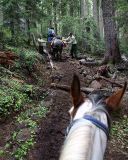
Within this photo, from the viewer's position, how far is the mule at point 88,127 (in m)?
2.15

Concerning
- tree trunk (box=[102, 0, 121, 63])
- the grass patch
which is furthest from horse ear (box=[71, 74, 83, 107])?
tree trunk (box=[102, 0, 121, 63])

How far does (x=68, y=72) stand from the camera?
15.7m

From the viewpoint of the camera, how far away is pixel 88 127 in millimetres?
2383

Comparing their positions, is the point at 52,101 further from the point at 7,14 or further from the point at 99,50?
the point at 99,50

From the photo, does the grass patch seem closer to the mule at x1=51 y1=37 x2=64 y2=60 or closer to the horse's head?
the horse's head

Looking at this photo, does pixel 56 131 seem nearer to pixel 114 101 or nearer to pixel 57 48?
pixel 114 101

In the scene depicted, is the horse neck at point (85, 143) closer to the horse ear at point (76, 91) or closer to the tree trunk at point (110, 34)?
the horse ear at point (76, 91)

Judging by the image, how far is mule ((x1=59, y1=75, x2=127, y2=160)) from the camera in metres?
2.15

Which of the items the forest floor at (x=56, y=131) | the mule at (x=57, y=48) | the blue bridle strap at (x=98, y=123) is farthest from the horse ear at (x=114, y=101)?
the mule at (x=57, y=48)

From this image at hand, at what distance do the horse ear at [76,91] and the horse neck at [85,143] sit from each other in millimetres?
248

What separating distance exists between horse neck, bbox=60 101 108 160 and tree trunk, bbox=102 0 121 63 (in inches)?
628

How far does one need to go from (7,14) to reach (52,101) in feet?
35.9


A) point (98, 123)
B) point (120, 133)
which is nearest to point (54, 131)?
point (120, 133)

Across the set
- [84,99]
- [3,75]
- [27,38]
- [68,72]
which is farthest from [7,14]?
[84,99]
